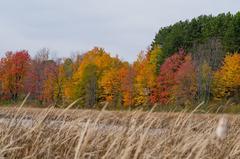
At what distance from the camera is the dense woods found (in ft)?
Result: 153

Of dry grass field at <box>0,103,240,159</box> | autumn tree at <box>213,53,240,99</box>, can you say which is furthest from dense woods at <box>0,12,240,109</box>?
dry grass field at <box>0,103,240,159</box>

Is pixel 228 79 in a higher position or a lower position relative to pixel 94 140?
higher

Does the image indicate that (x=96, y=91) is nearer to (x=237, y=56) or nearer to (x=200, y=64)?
(x=200, y=64)

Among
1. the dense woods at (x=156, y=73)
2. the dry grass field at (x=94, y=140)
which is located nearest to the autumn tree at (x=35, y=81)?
the dense woods at (x=156, y=73)

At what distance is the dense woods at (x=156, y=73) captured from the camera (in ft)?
153

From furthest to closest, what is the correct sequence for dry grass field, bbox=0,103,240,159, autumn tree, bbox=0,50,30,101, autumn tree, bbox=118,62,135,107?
1. autumn tree, bbox=0,50,30,101
2. autumn tree, bbox=118,62,135,107
3. dry grass field, bbox=0,103,240,159

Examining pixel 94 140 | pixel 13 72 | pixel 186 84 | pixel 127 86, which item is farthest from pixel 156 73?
pixel 94 140

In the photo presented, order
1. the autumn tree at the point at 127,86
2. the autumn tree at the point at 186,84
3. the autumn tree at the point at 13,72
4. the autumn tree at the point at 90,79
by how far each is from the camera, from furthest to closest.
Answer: the autumn tree at the point at 13,72 < the autumn tree at the point at 90,79 < the autumn tree at the point at 127,86 < the autumn tree at the point at 186,84

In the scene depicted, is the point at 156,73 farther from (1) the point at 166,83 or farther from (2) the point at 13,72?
(2) the point at 13,72

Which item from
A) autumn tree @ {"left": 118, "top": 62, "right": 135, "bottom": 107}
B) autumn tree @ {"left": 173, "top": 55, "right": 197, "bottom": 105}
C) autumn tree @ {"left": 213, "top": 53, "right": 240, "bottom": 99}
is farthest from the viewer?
autumn tree @ {"left": 118, "top": 62, "right": 135, "bottom": 107}

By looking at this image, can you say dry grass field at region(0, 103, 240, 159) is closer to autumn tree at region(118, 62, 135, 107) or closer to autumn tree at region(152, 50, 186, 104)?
autumn tree at region(152, 50, 186, 104)

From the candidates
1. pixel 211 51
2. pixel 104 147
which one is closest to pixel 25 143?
pixel 104 147

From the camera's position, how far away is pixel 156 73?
184 feet

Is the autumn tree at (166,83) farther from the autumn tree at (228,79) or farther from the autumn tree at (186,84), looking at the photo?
the autumn tree at (228,79)
